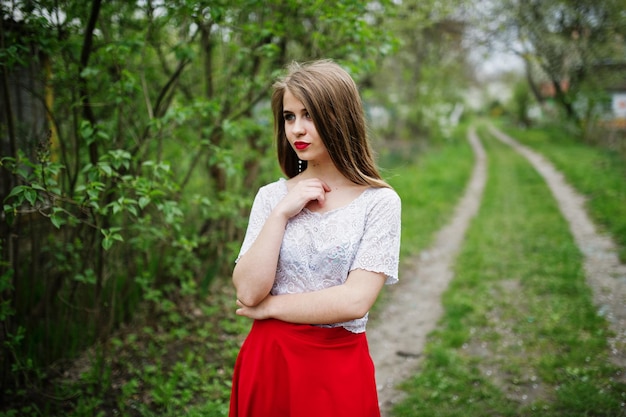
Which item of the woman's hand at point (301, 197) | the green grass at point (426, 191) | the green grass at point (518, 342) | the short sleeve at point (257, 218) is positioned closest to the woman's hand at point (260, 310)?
the short sleeve at point (257, 218)

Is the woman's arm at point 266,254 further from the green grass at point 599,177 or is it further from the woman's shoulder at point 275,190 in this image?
the green grass at point 599,177

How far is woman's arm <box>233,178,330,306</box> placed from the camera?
1.70m

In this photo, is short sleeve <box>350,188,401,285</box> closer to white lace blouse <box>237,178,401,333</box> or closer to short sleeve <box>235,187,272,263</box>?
white lace blouse <box>237,178,401,333</box>

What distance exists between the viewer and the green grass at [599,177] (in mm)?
7309

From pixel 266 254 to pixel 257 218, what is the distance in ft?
0.82

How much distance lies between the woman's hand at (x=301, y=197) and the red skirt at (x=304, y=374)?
0.45 meters

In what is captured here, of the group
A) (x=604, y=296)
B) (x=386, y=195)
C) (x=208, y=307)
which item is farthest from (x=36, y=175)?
(x=604, y=296)

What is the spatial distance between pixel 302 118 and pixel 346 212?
41cm

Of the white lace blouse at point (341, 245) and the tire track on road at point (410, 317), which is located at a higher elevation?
the white lace blouse at point (341, 245)

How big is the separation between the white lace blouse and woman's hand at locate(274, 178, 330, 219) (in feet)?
0.27

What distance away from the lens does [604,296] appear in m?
4.86

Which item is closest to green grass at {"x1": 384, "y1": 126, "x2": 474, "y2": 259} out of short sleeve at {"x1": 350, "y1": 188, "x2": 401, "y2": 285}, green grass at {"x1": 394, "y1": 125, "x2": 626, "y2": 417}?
green grass at {"x1": 394, "y1": 125, "x2": 626, "y2": 417}

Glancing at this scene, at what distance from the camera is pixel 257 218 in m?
1.90

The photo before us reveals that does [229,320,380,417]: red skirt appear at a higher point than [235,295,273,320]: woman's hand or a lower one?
lower
